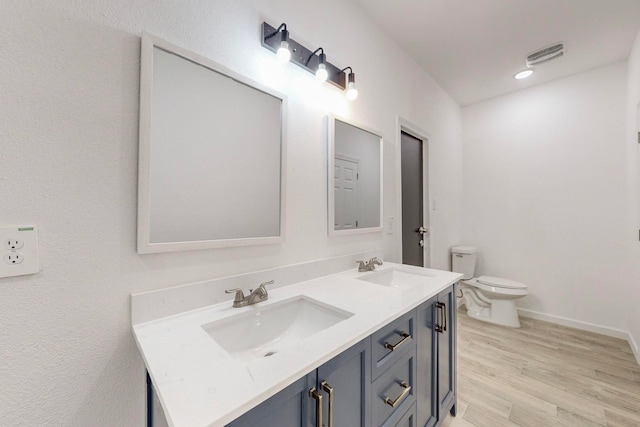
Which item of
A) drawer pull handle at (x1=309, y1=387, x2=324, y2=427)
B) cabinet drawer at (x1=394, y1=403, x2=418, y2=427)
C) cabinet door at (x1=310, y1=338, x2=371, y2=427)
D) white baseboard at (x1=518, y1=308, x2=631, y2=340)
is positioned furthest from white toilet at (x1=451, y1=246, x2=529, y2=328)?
drawer pull handle at (x1=309, y1=387, x2=324, y2=427)

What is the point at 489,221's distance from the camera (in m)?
3.07

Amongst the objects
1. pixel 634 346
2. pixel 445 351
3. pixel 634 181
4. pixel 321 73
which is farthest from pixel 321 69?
pixel 634 346

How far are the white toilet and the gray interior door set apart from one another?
74cm

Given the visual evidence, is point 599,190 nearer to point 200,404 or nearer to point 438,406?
point 438,406

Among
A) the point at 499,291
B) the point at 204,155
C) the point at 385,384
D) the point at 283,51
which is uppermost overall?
the point at 283,51

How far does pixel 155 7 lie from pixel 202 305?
3.45ft

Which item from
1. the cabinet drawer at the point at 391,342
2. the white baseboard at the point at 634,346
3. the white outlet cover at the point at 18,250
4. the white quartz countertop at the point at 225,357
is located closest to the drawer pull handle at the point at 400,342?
the cabinet drawer at the point at 391,342

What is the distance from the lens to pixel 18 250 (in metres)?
0.63

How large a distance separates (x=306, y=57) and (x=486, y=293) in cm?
275

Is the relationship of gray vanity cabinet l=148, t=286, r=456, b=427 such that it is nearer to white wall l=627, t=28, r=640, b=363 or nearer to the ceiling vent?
white wall l=627, t=28, r=640, b=363

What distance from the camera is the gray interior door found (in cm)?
232

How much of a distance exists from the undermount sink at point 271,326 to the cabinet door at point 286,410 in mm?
285

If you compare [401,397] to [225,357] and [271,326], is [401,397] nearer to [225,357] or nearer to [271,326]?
[271,326]

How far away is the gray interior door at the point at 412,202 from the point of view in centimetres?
232
